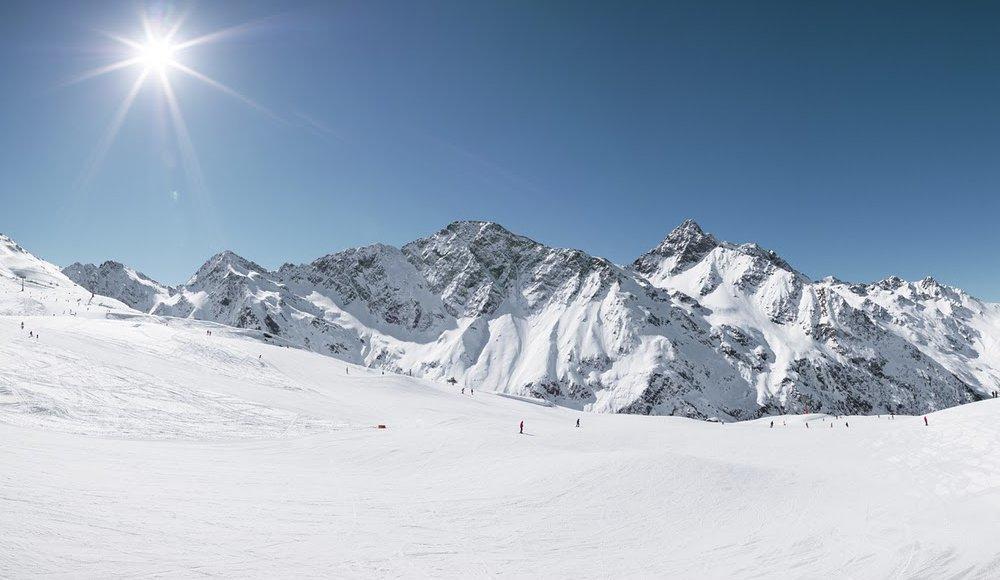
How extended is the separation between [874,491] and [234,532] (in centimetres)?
2062

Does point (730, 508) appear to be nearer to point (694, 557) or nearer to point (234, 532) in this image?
point (694, 557)

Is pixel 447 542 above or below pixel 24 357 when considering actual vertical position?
below

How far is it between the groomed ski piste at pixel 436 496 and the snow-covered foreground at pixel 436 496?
0.26 feet

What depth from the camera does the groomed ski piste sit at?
31.1 ft

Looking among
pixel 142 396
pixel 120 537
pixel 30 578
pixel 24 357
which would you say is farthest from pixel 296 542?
pixel 24 357

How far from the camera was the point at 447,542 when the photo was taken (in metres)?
10.9

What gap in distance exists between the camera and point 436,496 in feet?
47.5

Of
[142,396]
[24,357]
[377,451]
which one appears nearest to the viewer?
[377,451]

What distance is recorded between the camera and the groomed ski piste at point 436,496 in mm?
9477

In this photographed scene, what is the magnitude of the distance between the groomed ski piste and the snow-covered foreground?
79mm

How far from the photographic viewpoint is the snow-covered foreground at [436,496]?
31.1ft

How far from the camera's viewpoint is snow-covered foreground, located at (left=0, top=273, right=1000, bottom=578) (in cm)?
949

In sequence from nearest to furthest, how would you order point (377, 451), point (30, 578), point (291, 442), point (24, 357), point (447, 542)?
point (30, 578), point (447, 542), point (377, 451), point (291, 442), point (24, 357)

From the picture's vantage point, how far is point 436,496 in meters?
14.5
